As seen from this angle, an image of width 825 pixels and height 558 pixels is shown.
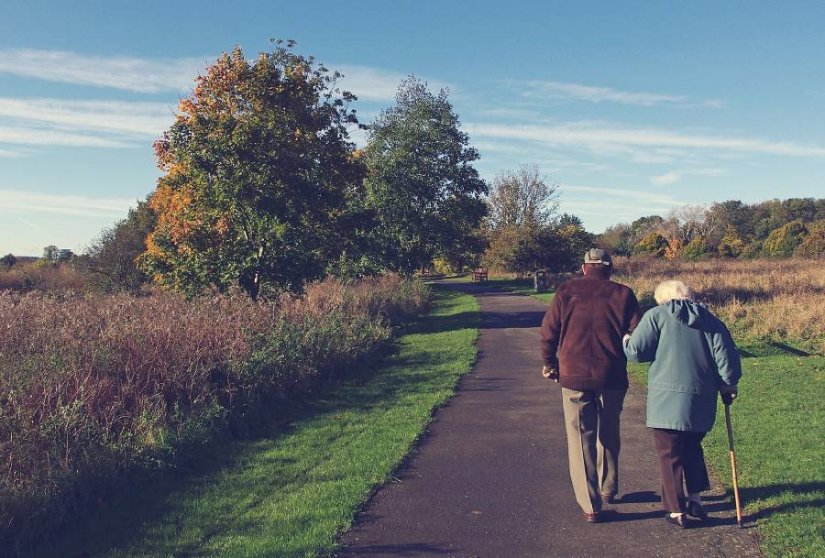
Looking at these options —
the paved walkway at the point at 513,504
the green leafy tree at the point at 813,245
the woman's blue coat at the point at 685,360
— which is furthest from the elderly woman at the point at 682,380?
the green leafy tree at the point at 813,245

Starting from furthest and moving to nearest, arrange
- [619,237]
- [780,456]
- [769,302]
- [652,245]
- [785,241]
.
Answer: [619,237]
[652,245]
[785,241]
[769,302]
[780,456]

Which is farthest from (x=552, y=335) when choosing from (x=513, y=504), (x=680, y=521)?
(x=680, y=521)

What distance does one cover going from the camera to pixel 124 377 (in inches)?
322

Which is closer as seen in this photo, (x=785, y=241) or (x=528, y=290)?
(x=528, y=290)

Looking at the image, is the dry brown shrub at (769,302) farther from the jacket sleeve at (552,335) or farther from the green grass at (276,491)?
the jacket sleeve at (552,335)

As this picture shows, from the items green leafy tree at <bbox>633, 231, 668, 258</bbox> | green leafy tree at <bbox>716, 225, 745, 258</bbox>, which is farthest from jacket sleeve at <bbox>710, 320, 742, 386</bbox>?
green leafy tree at <bbox>633, 231, 668, 258</bbox>

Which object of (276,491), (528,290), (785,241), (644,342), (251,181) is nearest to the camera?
(644,342)

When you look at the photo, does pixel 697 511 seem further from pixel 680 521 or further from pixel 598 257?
pixel 598 257

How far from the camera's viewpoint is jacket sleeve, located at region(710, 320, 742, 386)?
4.82 m

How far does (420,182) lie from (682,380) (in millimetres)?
26239

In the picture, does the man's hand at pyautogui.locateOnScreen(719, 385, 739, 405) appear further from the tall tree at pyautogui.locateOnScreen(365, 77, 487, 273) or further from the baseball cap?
the tall tree at pyautogui.locateOnScreen(365, 77, 487, 273)

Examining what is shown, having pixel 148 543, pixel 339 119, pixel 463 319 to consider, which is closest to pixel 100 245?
pixel 339 119

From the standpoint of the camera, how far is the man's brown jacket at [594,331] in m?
5.09

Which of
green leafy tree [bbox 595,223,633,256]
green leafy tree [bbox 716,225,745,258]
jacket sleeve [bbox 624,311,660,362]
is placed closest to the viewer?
jacket sleeve [bbox 624,311,660,362]
